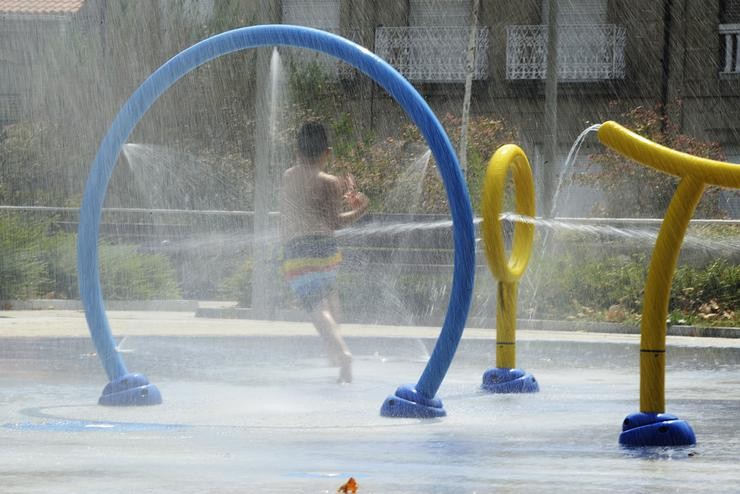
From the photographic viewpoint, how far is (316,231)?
879 cm

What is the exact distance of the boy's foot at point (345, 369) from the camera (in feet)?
29.0

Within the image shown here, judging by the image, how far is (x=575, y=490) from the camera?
519 cm

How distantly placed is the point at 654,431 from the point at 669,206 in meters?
1.00

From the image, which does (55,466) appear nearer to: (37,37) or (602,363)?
(602,363)

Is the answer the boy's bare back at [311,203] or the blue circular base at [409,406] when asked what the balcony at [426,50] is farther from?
the blue circular base at [409,406]

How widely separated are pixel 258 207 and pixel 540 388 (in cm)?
878

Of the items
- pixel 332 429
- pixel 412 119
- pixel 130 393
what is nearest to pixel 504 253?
pixel 412 119

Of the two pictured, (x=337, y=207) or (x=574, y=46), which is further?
(x=574, y=46)

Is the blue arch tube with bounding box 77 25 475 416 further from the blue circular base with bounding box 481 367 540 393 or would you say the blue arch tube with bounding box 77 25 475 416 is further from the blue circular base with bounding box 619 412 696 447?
the blue circular base with bounding box 481 367 540 393

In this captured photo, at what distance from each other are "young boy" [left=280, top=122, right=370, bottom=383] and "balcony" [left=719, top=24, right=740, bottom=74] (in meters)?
20.5

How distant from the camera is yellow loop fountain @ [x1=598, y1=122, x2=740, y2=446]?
19.6ft

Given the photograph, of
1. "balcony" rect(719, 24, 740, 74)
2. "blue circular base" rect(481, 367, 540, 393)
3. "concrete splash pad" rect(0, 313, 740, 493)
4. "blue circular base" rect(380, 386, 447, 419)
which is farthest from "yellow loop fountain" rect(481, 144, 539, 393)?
"balcony" rect(719, 24, 740, 74)

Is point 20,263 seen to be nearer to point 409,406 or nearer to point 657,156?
point 409,406

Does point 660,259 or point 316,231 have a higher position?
point 316,231
